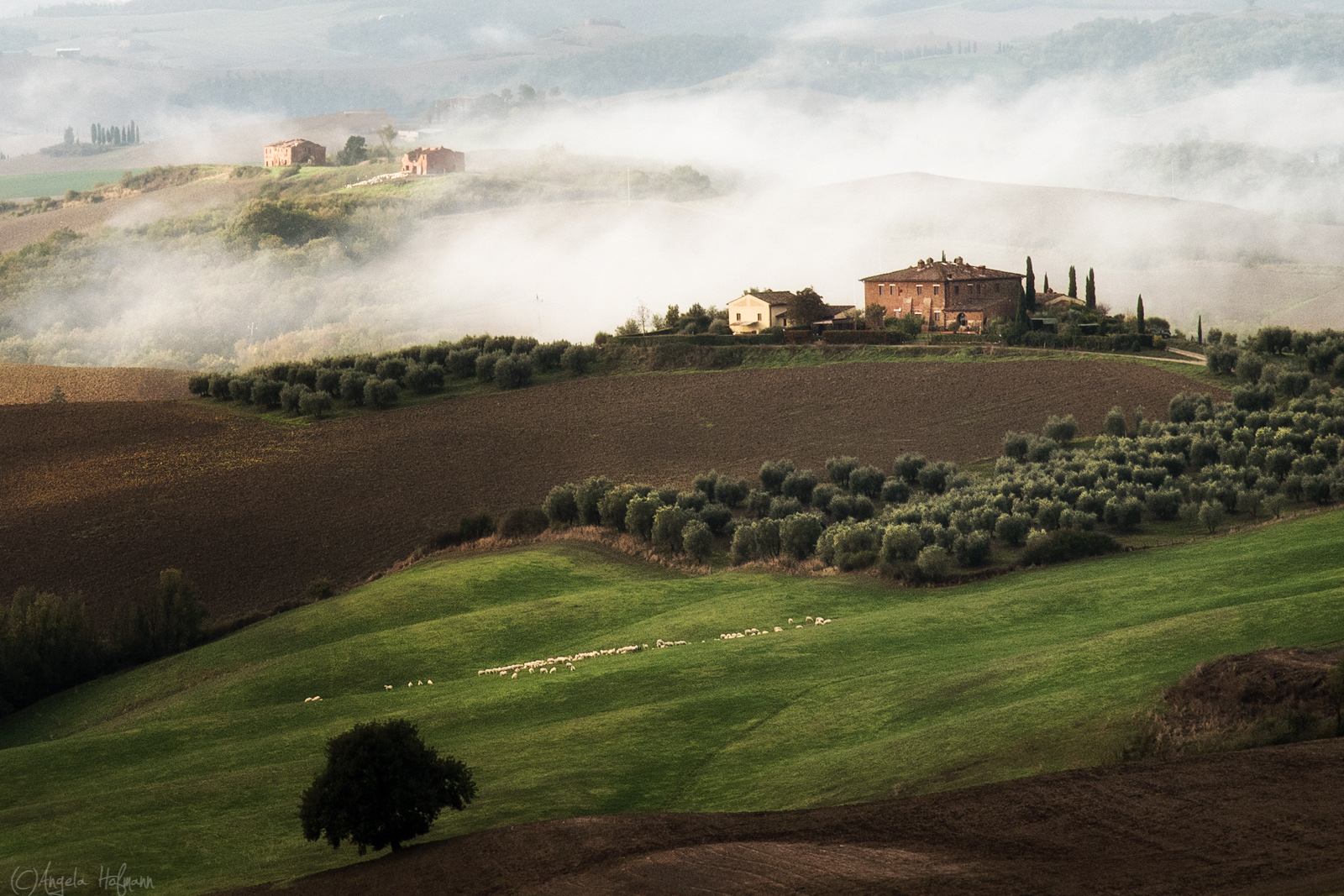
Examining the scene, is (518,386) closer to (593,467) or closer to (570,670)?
(593,467)

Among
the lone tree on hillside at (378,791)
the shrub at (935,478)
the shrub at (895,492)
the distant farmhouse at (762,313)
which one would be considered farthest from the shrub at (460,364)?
the lone tree on hillside at (378,791)

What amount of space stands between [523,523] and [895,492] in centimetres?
1624

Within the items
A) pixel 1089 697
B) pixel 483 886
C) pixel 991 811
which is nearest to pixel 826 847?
pixel 991 811

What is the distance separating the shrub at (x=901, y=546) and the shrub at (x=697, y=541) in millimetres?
8179

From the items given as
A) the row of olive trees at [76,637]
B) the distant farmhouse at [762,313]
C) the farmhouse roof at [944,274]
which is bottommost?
the row of olive trees at [76,637]

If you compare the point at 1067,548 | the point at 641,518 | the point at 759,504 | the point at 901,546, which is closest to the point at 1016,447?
the point at 759,504

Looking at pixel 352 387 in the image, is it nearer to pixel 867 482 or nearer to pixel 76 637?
pixel 867 482

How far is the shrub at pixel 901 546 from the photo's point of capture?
48281 mm

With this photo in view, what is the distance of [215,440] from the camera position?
73312 mm

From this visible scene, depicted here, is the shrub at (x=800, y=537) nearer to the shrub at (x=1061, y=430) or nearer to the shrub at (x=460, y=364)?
the shrub at (x=1061, y=430)

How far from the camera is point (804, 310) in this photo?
315ft

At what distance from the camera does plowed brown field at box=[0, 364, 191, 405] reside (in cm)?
8662

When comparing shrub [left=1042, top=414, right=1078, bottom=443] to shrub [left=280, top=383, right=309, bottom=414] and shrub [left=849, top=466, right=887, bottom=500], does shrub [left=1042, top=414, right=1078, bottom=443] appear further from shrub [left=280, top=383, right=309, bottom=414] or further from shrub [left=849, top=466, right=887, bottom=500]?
shrub [left=280, top=383, right=309, bottom=414]

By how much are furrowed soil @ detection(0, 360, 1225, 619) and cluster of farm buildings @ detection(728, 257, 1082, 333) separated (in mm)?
12790
